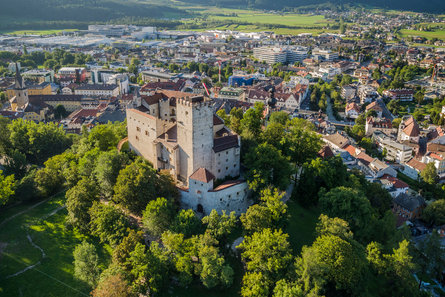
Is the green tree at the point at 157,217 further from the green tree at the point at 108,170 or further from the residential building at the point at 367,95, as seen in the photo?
the residential building at the point at 367,95

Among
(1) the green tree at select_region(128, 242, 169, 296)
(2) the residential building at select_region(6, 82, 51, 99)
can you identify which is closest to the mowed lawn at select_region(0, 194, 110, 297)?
(1) the green tree at select_region(128, 242, 169, 296)

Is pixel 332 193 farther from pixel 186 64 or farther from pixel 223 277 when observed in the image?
pixel 186 64

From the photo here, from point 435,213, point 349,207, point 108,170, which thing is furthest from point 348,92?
point 108,170

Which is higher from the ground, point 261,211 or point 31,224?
point 261,211

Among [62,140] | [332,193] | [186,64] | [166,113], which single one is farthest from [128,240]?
[186,64]

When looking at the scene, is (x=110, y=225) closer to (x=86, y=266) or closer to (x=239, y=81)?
(x=86, y=266)

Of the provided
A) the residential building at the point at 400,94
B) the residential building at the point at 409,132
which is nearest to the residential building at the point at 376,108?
the residential building at the point at 409,132
